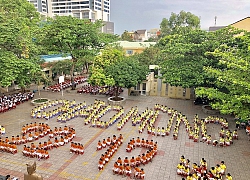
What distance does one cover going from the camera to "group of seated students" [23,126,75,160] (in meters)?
10.7

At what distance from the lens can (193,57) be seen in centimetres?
1792

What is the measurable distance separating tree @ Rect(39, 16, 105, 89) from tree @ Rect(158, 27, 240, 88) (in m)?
8.27

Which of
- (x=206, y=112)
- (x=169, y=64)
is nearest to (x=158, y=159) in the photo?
(x=206, y=112)

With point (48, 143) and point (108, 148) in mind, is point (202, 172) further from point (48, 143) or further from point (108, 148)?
point (48, 143)

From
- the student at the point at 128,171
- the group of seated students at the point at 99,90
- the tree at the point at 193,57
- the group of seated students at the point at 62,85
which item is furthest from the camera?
the group of seated students at the point at 62,85

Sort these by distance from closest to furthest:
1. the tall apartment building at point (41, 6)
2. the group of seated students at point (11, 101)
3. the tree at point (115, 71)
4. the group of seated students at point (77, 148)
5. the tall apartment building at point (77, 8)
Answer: the group of seated students at point (77, 148) < the group of seated students at point (11, 101) < the tree at point (115, 71) < the tall apartment building at point (41, 6) < the tall apartment building at point (77, 8)

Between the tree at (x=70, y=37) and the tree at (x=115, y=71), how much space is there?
3.06 metres

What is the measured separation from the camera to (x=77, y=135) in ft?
44.0

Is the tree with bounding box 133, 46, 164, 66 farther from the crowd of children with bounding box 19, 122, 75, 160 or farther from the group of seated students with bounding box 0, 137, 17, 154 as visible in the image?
the group of seated students with bounding box 0, 137, 17, 154

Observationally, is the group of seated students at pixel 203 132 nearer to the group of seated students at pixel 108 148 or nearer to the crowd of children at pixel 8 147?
the group of seated students at pixel 108 148

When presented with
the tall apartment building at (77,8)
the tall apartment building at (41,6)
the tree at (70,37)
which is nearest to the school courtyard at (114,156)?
the tree at (70,37)

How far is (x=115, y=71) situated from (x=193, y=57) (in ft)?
22.3

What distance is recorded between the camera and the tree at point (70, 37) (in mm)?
20625

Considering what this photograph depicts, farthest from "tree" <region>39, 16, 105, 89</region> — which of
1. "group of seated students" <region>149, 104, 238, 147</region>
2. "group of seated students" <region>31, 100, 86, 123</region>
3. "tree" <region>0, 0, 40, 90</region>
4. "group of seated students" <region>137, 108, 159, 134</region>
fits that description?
"group of seated students" <region>149, 104, 238, 147</region>
